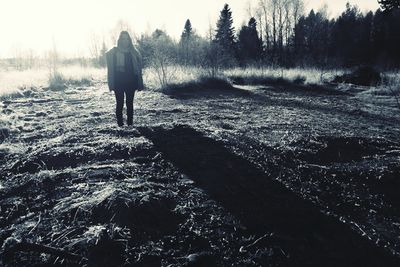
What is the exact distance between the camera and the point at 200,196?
2.58 m

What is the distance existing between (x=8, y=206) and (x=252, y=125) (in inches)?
150

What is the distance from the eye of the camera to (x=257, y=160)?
11.4 feet

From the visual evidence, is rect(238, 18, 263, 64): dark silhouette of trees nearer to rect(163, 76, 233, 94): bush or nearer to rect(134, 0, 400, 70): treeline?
rect(134, 0, 400, 70): treeline

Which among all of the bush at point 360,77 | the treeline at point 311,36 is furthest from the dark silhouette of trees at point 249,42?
the bush at point 360,77

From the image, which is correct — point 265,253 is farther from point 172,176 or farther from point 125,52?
point 125,52

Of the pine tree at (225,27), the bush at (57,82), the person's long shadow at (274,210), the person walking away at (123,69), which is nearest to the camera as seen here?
the person's long shadow at (274,210)

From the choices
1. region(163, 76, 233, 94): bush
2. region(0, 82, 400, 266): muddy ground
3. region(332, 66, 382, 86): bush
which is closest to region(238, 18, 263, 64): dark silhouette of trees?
region(332, 66, 382, 86): bush

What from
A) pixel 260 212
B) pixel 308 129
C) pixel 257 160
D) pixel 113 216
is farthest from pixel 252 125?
pixel 113 216

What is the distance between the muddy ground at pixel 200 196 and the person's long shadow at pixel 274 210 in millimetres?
10

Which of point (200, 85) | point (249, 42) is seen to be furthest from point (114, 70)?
point (249, 42)

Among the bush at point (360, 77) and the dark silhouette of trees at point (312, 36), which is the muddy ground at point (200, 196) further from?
the dark silhouette of trees at point (312, 36)

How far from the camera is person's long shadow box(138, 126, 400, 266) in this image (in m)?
1.85

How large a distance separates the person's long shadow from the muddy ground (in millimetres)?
10

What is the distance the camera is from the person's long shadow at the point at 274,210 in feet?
6.08
